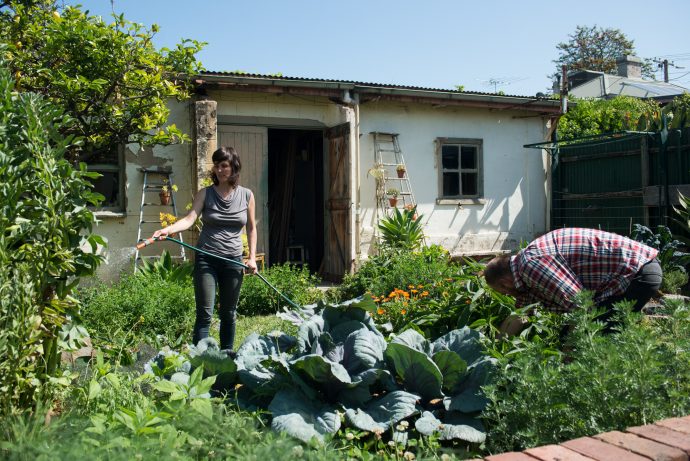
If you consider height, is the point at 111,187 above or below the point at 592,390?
above

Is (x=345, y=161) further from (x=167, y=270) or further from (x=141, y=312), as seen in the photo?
(x=141, y=312)

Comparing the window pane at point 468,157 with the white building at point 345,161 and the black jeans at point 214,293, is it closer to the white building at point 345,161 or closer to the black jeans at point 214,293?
the white building at point 345,161

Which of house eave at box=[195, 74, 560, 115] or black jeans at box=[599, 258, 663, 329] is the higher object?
house eave at box=[195, 74, 560, 115]

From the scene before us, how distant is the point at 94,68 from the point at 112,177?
2396 millimetres

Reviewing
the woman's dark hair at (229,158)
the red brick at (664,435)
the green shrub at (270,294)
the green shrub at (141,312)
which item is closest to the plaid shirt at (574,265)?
the red brick at (664,435)

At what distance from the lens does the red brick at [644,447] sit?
1.94 metres

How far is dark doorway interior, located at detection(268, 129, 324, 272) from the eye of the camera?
12.2 metres

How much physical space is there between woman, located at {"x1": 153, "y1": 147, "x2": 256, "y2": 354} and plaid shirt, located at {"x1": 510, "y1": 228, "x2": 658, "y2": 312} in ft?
7.02

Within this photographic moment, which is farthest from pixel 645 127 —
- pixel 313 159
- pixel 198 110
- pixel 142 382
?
pixel 142 382

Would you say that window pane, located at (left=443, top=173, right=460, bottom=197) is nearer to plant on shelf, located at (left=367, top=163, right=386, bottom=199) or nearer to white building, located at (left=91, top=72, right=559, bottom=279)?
white building, located at (left=91, top=72, right=559, bottom=279)

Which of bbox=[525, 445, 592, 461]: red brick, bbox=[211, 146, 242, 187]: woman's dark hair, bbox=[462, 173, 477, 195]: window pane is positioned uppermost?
bbox=[462, 173, 477, 195]: window pane

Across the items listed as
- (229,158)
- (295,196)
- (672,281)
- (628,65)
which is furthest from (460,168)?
(628,65)

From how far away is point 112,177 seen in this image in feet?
29.4

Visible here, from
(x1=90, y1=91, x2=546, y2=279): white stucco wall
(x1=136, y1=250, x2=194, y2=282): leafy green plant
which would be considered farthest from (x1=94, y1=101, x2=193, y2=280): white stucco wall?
(x1=136, y1=250, x2=194, y2=282): leafy green plant
